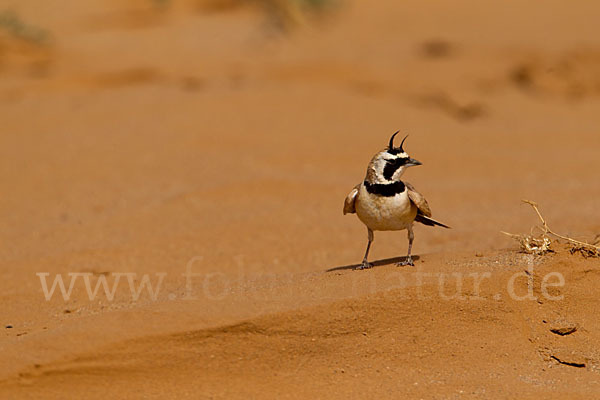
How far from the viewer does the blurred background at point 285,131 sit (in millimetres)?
7023

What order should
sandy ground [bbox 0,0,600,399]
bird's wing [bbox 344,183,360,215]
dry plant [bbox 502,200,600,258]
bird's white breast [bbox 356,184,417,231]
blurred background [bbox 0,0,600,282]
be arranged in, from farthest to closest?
blurred background [bbox 0,0,600,282], bird's wing [bbox 344,183,360,215], bird's white breast [bbox 356,184,417,231], dry plant [bbox 502,200,600,258], sandy ground [bbox 0,0,600,399]

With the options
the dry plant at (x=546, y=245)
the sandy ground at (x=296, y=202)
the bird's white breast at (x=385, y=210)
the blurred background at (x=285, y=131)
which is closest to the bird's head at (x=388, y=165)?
the bird's white breast at (x=385, y=210)

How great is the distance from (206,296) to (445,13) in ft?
50.9

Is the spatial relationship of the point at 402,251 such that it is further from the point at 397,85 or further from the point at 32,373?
the point at 397,85

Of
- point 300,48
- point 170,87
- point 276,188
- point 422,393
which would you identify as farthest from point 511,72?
point 422,393

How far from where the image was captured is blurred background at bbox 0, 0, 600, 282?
7023 millimetres

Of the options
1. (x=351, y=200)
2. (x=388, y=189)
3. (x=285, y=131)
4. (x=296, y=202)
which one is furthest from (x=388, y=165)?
(x=285, y=131)

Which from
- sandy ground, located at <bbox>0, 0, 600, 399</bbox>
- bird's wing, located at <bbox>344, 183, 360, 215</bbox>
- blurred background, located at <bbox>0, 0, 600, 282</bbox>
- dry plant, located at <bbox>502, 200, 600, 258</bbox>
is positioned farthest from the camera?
blurred background, located at <bbox>0, 0, 600, 282</bbox>

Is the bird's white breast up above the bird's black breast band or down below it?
below

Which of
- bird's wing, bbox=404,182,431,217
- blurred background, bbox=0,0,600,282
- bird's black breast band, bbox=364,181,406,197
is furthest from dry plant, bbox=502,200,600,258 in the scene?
blurred background, bbox=0,0,600,282

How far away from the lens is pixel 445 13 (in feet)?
61.6

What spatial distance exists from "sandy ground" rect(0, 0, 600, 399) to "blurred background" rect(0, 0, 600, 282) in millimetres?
48

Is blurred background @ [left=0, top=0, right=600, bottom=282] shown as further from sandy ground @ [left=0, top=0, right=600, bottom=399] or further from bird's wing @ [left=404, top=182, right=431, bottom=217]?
bird's wing @ [left=404, top=182, right=431, bottom=217]

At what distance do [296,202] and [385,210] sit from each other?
3.41m
